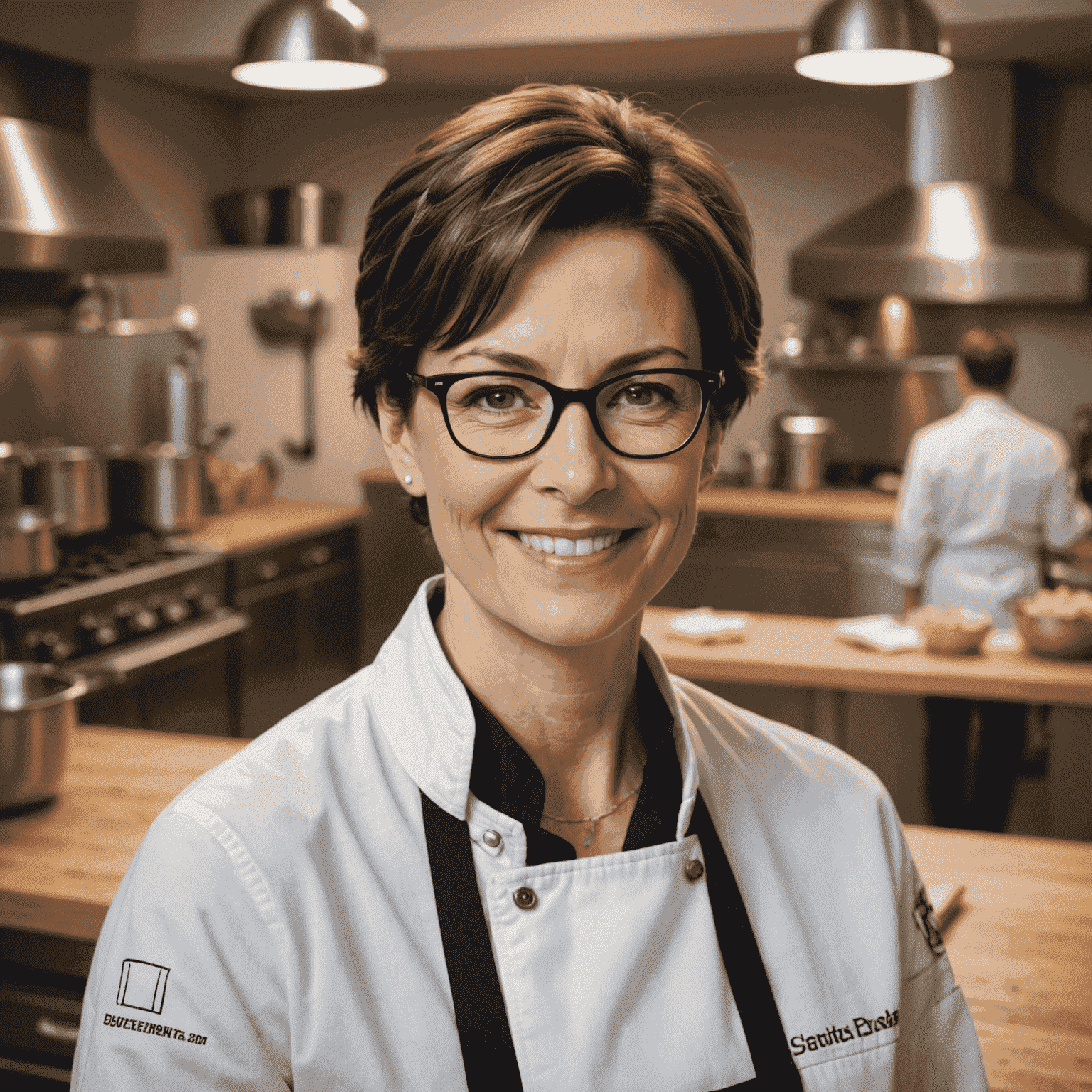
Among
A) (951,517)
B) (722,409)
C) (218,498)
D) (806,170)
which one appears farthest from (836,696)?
(806,170)

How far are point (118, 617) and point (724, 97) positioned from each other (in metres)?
3.76

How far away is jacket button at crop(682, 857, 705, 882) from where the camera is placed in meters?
1.01

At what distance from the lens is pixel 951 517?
4.05 metres

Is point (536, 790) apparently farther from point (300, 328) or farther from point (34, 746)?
point (300, 328)

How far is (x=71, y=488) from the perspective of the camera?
4.00 metres

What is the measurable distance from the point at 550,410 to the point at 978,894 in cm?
122

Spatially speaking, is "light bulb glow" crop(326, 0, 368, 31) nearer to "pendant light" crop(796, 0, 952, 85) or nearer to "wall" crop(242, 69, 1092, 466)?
"pendant light" crop(796, 0, 952, 85)

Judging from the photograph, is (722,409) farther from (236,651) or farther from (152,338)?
(152,338)

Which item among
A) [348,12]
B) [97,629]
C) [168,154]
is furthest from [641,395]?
[168,154]

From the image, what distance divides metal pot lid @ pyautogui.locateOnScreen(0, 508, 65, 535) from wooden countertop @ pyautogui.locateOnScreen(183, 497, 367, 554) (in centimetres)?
60

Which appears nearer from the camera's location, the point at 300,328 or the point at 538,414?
the point at 538,414

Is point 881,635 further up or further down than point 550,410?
further down

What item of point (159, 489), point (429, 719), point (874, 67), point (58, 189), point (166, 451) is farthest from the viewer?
point (166, 451)

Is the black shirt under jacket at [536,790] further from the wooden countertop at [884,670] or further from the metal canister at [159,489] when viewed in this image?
the metal canister at [159,489]
